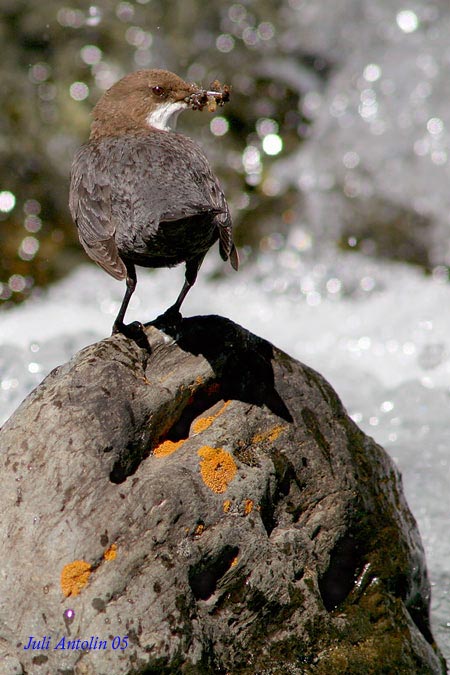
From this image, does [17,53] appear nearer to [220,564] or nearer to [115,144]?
[115,144]

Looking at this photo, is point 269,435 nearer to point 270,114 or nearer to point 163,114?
point 163,114

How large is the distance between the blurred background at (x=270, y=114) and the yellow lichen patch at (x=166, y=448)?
5242mm

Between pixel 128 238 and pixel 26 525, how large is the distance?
136 cm

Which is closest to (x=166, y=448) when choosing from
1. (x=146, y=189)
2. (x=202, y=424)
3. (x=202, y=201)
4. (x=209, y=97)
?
(x=202, y=424)

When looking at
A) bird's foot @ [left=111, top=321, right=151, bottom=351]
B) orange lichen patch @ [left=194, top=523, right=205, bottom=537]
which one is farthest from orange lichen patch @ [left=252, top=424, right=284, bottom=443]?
bird's foot @ [left=111, top=321, right=151, bottom=351]

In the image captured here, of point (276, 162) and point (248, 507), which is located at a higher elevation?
point (276, 162)

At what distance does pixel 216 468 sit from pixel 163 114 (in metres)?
2.25

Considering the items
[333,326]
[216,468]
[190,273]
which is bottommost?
[216,468]

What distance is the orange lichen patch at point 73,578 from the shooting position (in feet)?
9.29

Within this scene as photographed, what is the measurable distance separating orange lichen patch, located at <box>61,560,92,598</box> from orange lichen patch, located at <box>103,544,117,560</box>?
0.08 metres

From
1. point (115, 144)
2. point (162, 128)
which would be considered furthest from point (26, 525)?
point (162, 128)

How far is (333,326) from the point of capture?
7738 mm

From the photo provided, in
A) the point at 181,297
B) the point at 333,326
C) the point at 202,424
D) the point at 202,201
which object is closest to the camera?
the point at 202,424

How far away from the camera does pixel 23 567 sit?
2.90 metres
